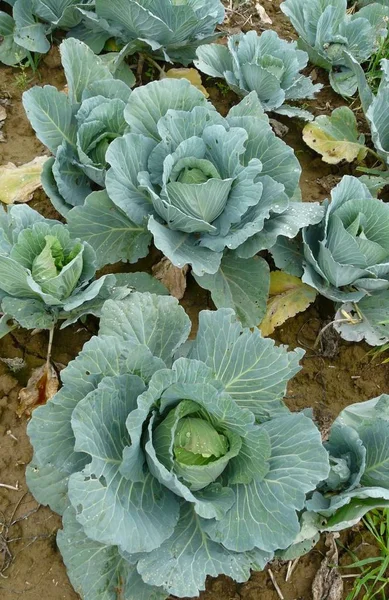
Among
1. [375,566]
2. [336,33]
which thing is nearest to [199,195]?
[375,566]

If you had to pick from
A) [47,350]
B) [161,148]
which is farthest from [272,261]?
[47,350]

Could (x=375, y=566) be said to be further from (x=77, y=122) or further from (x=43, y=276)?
(x=77, y=122)

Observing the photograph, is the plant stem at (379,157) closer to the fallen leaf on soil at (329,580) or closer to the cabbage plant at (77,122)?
the cabbage plant at (77,122)

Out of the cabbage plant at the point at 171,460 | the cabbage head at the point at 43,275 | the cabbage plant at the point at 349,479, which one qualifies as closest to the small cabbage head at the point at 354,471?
the cabbage plant at the point at 349,479

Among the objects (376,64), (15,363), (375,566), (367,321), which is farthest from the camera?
(376,64)

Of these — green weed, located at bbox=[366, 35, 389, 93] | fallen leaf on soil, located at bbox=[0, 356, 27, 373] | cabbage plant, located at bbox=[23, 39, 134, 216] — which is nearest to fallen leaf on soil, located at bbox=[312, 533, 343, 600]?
fallen leaf on soil, located at bbox=[0, 356, 27, 373]

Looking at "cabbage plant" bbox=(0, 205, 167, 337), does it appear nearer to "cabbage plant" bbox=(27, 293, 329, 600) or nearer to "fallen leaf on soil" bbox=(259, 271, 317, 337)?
"cabbage plant" bbox=(27, 293, 329, 600)
